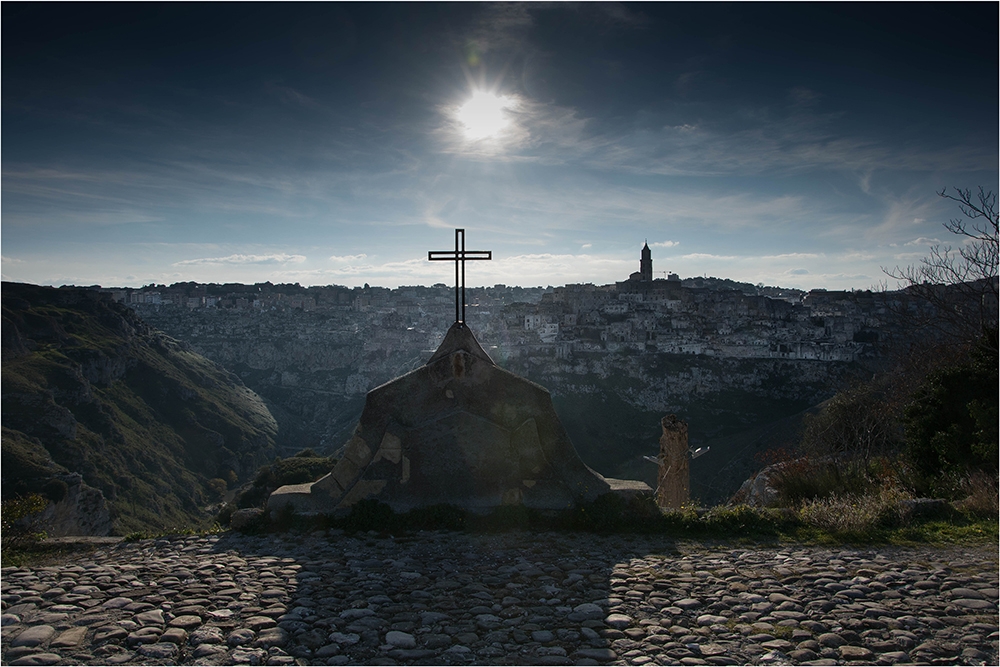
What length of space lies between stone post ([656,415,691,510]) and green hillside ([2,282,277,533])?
44773mm

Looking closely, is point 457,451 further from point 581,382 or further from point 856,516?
point 581,382

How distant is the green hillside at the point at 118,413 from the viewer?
170 ft

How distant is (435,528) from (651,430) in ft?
232

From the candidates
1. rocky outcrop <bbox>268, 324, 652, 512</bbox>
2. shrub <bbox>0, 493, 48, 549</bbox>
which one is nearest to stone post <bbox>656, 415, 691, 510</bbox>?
rocky outcrop <bbox>268, 324, 652, 512</bbox>

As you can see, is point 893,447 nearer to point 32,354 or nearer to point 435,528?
point 435,528

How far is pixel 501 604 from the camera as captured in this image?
392 centimetres

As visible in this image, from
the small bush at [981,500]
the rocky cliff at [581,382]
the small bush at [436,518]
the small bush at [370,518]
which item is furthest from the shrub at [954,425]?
the rocky cliff at [581,382]

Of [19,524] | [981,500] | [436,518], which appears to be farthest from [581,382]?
[19,524]

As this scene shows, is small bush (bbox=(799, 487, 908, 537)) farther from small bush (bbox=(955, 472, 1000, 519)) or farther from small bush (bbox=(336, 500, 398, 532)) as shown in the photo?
small bush (bbox=(336, 500, 398, 532))

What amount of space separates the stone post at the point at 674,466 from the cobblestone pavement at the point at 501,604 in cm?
518

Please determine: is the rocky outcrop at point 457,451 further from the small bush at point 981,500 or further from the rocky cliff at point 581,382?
the rocky cliff at point 581,382

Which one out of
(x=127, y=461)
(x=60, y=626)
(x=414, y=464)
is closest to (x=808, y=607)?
(x=414, y=464)

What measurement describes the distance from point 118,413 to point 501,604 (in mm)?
81013

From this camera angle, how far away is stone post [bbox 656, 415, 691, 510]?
404 inches
